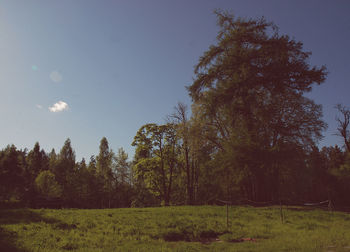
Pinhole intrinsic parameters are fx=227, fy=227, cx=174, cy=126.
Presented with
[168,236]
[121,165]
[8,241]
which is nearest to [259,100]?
[168,236]

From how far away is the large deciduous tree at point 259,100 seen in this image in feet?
61.6

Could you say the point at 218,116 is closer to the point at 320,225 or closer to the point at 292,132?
the point at 292,132

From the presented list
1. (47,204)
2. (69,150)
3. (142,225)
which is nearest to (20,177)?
(47,204)

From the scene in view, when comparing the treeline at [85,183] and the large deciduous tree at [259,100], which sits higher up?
the large deciduous tree at [259,100]

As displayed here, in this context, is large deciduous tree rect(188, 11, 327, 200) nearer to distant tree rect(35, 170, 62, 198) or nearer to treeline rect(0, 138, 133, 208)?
treeline rect(0, 138, 133, 208)

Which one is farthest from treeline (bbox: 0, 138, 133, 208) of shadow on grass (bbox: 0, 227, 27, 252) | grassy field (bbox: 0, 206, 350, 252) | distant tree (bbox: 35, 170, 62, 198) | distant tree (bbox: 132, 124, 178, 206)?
shadow on grass (bbox: 0, 227, 27, 252)

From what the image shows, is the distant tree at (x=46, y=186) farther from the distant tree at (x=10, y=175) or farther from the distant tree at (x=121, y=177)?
the distant tree at (x=121, y=177)

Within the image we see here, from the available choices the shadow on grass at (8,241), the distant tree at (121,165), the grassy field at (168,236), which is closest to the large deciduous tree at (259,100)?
the grassy field at (168,236)

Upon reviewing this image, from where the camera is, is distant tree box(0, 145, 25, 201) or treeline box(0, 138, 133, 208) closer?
distant tree box(0, 145, 25, 201)

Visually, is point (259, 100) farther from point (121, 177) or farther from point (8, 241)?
point (121, 177)

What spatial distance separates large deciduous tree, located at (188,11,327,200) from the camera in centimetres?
1877

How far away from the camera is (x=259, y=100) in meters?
22.4

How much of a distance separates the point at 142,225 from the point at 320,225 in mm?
8966

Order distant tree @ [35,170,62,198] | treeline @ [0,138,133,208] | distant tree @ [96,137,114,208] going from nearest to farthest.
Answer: treeline @ [0,138,133,208], distant tree @ [35,170,62,198], distant tree @ [96,137,114,208]
